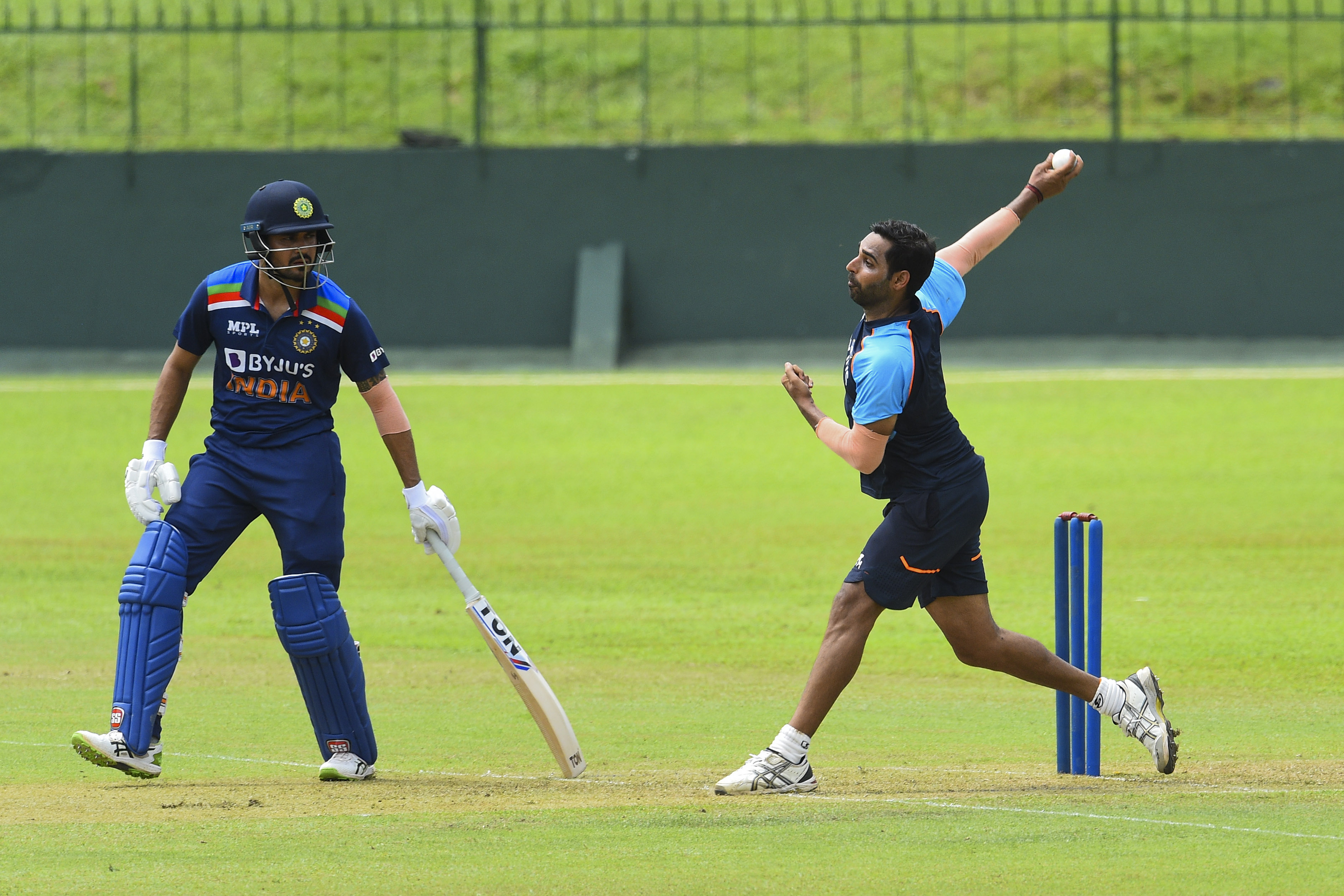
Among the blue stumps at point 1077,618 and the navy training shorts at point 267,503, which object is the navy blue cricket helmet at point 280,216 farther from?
the blue stumps at point 1077,618

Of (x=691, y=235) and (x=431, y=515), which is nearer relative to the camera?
(x=431, y=515)

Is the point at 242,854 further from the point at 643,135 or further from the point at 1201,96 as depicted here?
the point at 1201,96

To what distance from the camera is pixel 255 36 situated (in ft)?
84.8

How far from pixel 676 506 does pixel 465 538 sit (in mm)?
2007

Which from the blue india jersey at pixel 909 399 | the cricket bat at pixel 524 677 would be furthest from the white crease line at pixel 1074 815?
the blue india jersey at pixel 909 399

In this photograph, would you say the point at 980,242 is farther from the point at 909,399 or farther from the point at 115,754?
the point at 115,754

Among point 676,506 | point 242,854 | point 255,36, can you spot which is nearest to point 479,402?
point 676,506

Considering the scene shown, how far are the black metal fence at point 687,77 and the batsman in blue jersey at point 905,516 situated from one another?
14.9 metres

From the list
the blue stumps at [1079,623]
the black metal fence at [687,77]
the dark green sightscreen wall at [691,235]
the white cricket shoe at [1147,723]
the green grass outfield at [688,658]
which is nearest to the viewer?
the green grass outfield at [688,658]

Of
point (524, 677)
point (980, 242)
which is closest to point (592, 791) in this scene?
point (524, 677)

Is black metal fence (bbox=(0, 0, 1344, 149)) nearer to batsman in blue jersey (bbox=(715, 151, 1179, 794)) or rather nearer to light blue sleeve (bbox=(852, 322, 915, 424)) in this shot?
batsman in blue jersey (bbox=(715, 151, 1179, 794))

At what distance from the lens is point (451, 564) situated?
21.7ft

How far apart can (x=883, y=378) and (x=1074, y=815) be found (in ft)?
5.16

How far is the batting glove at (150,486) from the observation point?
6309 mm
